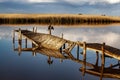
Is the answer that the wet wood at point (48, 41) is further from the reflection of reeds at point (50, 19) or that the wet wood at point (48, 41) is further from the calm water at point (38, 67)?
the reflection of reeds at point (50, 19)

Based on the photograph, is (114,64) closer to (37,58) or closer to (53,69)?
(53,69)

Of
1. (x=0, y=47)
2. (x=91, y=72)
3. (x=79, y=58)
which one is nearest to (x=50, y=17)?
(x=0, y=47)

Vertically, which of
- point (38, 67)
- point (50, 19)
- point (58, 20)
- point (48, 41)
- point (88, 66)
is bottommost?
point (38, 67)

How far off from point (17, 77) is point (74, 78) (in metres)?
4.54

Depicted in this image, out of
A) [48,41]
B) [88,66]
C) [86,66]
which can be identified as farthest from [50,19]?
[88,66]

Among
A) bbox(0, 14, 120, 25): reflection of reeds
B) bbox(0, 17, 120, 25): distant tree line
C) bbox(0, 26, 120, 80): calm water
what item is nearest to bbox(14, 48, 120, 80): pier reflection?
bbox(0, 26, 120, 80): calm water

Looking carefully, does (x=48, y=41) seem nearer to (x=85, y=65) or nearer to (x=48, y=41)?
(x=48, y=41)

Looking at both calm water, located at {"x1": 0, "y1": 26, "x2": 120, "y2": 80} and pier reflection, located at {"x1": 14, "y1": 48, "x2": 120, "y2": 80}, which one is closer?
calm water, located at {"x1": 0, "y1": 26, "x2": 120, "y2": 80}

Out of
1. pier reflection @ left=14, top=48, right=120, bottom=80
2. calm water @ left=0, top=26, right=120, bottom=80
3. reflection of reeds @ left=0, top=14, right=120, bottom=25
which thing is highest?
reflection of reeds @ left=0, top=14, right=120, bottom=25

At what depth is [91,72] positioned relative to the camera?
26.3 meters

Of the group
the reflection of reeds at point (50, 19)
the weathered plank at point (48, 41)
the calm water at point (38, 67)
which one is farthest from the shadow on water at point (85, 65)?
the reflection of reeds at point (50, 19)

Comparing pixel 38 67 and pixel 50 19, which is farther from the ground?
pixel 50 19

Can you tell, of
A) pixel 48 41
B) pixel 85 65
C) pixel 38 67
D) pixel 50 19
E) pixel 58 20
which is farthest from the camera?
pixel 58 20

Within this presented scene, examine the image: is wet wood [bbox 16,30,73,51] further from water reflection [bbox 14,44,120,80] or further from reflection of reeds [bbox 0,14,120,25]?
reflection of reeds [bbox 0,14,120,25]
